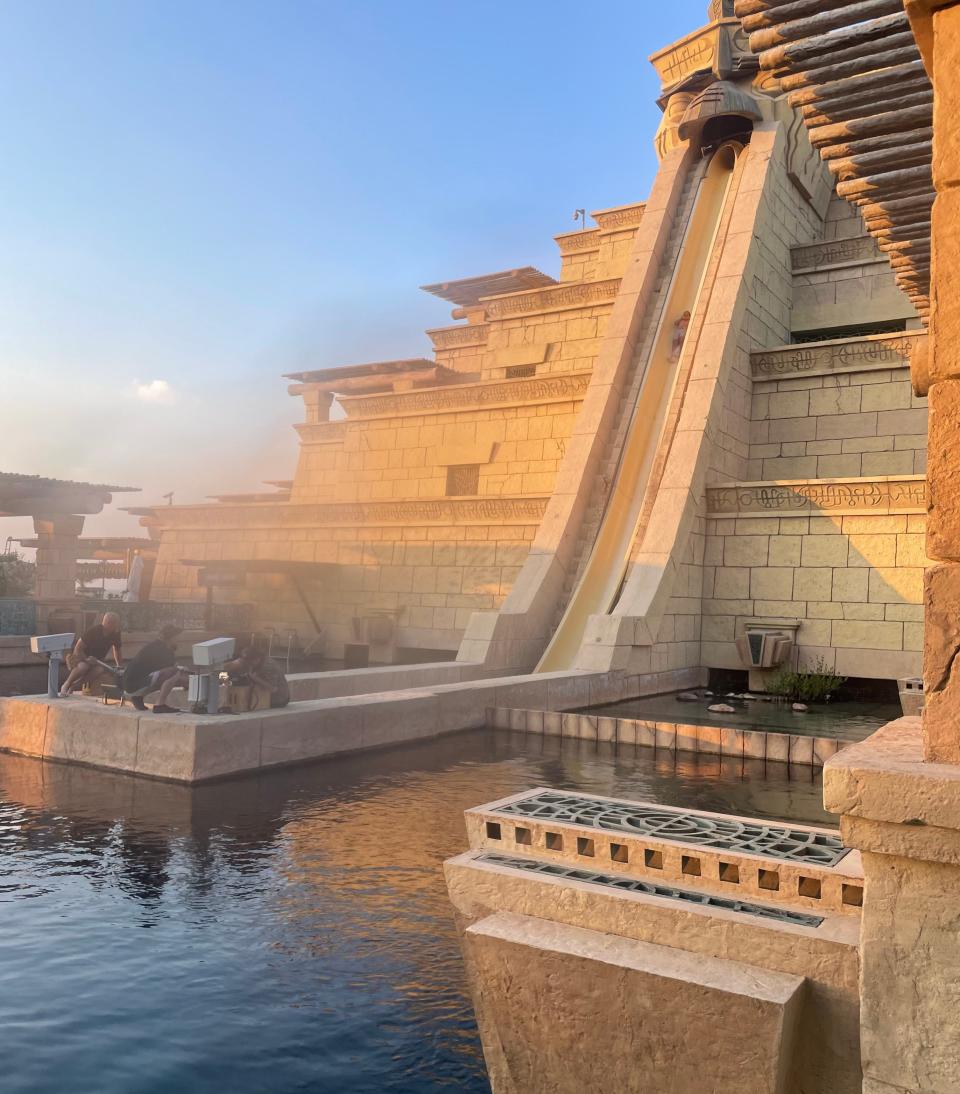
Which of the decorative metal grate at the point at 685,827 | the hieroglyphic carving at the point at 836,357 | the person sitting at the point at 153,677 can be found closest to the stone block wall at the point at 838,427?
the hieroglyphic carving at the point at 836,357

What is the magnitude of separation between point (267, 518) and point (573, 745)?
13367 millimetres

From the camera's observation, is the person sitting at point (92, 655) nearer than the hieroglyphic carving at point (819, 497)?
Yes

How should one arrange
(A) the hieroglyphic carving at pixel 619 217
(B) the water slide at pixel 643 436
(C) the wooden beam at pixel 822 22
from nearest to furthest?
(C) the wooden beam at pixel 822 22, (B) the water slide at pixel 643 436, (A) the hieroglyphic carving at pixel 619 217

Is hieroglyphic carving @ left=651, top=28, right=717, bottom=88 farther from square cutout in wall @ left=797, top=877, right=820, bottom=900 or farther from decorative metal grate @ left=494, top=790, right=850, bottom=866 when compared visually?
square cutout in wall @ left=797, top=877, right=820, bottom=900

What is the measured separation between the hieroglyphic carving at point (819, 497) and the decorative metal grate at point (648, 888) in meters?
11.9

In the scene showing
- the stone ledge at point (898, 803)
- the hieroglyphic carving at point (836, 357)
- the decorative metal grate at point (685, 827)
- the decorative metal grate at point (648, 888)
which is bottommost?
the decorative metal grate at point (648, 888)

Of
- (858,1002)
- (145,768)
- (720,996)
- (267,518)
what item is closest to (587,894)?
(720,996)

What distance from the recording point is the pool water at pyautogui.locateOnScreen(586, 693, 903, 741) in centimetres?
1047

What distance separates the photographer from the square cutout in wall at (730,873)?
310 cm

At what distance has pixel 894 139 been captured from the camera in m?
4.85

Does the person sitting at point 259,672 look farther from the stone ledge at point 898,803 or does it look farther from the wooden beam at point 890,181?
the stone ledge at point 898,803

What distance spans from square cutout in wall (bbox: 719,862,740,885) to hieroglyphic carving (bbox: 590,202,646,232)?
67.6ft

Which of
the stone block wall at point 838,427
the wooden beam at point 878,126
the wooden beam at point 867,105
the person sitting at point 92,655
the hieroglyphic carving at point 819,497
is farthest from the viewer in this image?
the stone block wall at point 838,427

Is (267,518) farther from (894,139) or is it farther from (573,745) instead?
(894,139)
